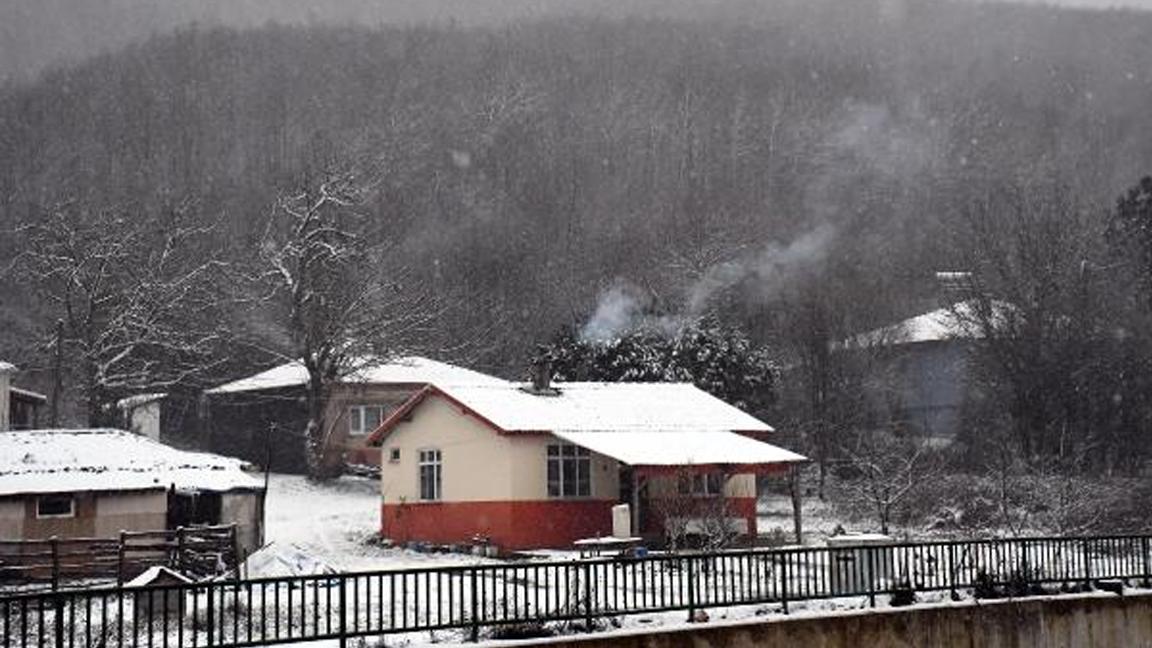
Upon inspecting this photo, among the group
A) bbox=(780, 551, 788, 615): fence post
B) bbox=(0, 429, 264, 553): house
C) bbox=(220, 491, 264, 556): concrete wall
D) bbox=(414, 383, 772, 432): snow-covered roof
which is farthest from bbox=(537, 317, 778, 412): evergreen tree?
bbox=(780, 551, 788, 615): fence post

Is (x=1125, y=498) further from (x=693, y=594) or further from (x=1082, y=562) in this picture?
(x=693, y=594)

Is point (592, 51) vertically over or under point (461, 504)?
over

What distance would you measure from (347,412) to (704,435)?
21.7m

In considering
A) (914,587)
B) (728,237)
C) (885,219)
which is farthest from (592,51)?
(914,587)

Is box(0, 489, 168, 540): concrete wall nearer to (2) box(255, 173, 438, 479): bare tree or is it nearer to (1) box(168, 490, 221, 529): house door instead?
(1) box(168, 490, 221, 529): house door

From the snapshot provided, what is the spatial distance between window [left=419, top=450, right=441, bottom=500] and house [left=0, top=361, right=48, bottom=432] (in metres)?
15.6

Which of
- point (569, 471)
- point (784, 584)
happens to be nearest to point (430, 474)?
point (569, 471)

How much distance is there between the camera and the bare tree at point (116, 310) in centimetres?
5459

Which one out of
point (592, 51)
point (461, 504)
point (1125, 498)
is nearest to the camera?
point (461, 504)

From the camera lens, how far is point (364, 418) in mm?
55688

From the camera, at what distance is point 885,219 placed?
99500 mm

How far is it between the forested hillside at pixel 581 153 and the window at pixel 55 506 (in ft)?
104

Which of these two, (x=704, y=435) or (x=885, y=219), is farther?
(x=885, y=219)

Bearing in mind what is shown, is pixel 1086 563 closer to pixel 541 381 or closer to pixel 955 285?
pixel 541 381
